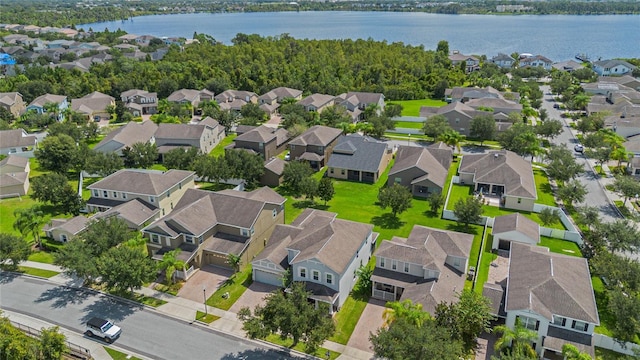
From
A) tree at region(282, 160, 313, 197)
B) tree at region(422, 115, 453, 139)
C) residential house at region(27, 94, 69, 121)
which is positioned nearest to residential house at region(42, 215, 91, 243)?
tree at region(282, 160, 313, 197)

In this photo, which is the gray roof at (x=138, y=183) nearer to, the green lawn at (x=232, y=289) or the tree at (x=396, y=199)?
the green lawn at (x=232, y=289)

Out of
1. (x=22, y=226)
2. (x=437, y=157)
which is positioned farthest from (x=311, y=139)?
(x=22, y=226)

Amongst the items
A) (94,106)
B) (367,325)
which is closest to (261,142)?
(367,325)

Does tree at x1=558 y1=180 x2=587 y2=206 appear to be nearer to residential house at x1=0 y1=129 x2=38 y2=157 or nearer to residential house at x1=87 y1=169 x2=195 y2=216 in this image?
residential house at x1=87 y1=169 x2=195 y2=216

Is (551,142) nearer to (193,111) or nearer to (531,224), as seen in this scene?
(531,224)

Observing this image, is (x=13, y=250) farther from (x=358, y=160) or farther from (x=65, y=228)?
(x=358, y=160)
